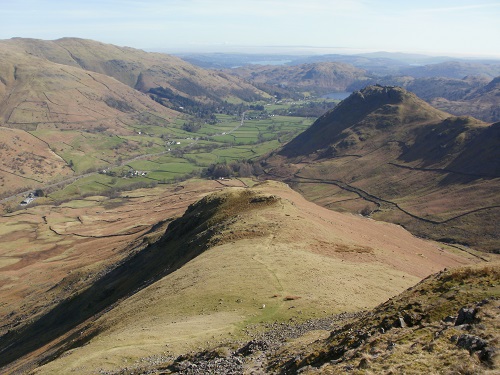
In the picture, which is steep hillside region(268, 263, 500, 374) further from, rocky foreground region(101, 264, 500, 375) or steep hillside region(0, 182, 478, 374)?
steep hillside region(0, 182, 478, 374)

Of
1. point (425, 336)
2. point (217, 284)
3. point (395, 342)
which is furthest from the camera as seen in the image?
point (217, 284)

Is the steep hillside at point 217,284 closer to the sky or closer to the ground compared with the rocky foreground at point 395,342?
closer to the ground

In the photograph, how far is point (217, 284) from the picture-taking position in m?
49.2

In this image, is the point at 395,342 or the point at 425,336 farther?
the point at 395,342

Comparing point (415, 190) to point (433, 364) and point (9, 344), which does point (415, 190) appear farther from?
point (433, 364)

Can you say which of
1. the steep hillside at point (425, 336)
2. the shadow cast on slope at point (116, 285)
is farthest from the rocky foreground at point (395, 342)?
the shadow cast on slope at point (116, 285)

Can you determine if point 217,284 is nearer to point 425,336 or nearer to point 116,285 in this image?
point 425,336

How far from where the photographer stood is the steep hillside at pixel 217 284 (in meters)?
39.6

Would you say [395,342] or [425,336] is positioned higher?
[425,336]

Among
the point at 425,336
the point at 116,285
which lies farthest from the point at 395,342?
the point at 116,285

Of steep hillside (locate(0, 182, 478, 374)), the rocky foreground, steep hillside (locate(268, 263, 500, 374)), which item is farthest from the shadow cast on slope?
steep hillside (locate(268, 263, 500, 374))

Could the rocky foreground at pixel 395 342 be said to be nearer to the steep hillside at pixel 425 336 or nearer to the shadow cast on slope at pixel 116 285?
the steep hillside at pixel 425 336

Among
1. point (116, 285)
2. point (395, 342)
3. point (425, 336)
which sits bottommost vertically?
point (116, 285)

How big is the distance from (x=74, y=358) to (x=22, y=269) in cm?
10926
